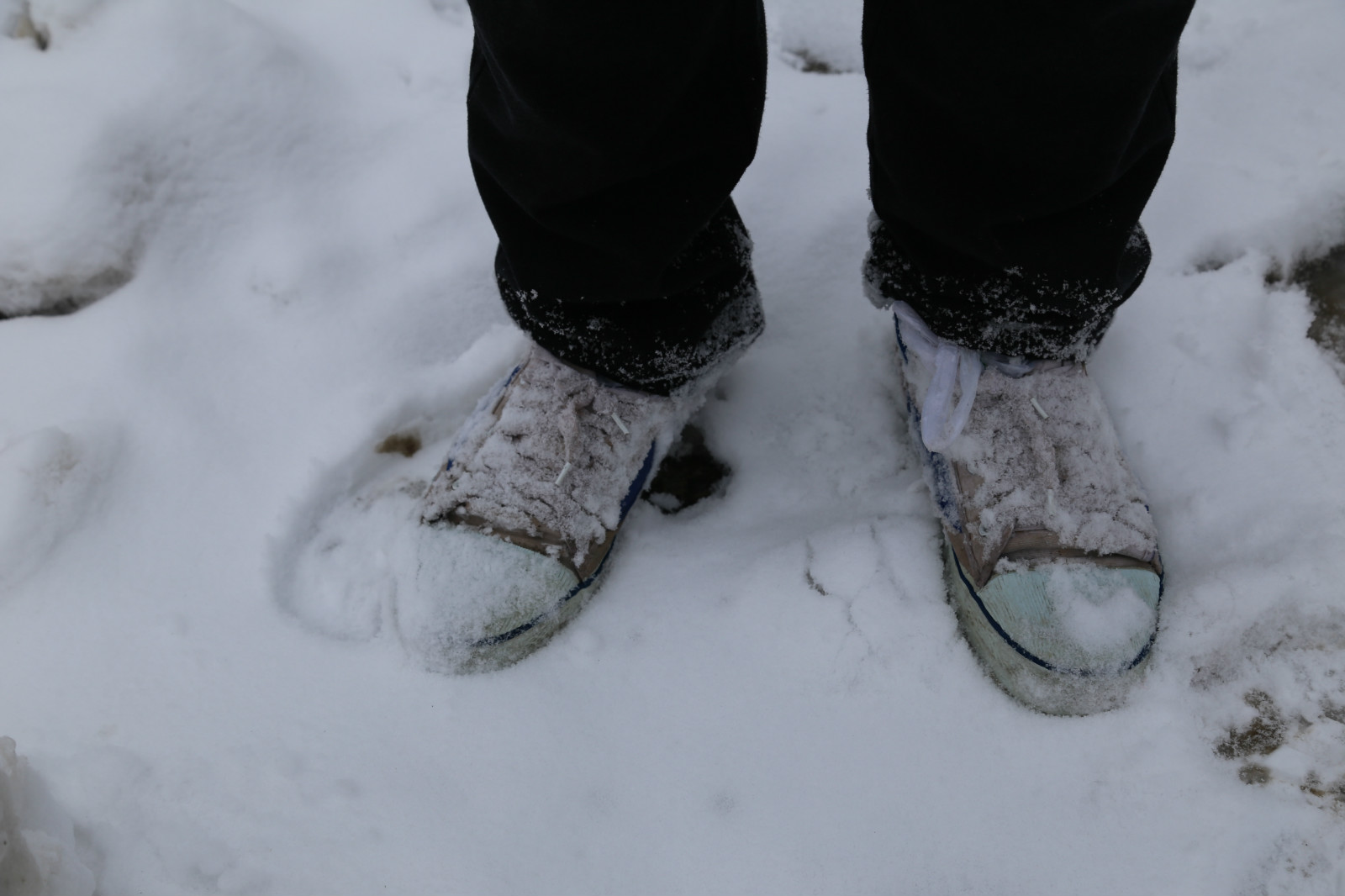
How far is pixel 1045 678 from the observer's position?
0.81 m

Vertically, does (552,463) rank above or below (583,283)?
below

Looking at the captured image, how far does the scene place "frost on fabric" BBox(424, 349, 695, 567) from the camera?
893mm

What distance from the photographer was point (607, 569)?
37.4 inches

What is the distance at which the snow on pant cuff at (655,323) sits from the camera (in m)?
0.84

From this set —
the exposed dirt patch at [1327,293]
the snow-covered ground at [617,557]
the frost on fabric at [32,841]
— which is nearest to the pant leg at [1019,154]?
the snow-covered ground at [617,557]


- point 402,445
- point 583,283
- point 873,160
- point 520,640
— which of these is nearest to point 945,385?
point 873,160

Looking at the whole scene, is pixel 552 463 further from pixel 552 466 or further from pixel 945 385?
pixel 945 385

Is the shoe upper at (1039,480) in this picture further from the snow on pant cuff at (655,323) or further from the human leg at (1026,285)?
the snow on pant cuff at (655,323)

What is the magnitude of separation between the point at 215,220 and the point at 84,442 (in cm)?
37

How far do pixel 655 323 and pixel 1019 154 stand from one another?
0.37 metres

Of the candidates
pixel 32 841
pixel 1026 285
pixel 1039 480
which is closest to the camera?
pixel 32 841

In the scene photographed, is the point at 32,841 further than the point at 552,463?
No

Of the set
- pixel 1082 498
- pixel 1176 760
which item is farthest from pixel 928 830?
pixel 1082 498

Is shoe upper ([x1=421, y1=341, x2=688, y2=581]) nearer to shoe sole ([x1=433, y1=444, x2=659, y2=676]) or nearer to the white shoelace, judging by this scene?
shoe sole ([x1=433, y1=444, x2=659, y2=676])
